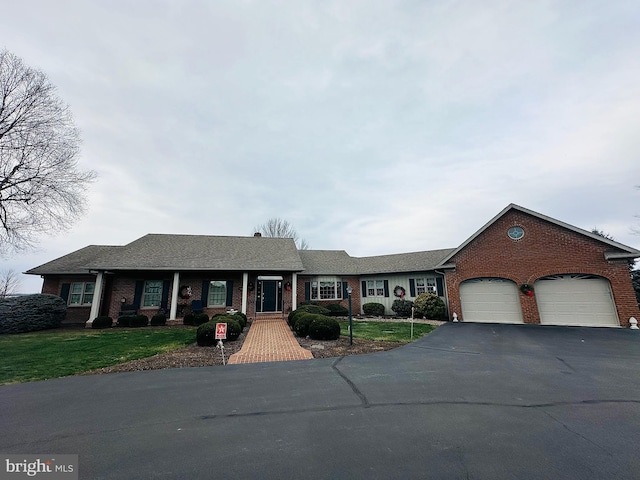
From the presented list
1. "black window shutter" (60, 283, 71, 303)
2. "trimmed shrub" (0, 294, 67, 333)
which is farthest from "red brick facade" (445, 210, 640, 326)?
"black window shutter" (60, 283, 71, 303)

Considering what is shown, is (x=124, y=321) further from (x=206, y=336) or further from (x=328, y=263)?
(x=328, y=263)

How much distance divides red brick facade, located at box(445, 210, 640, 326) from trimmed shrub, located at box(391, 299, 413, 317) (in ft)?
10.9

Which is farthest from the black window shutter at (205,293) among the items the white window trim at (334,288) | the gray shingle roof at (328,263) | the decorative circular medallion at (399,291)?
the decorative circular medallion at (399,291)

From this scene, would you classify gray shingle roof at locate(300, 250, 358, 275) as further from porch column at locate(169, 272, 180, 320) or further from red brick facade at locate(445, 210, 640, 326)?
porch column at locate(169, 272, 180, 320)

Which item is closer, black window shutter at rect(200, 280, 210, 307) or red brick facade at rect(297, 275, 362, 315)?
black window shutter at rect(200, 280, 210, 307)

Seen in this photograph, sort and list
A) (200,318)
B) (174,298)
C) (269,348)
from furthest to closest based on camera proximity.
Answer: (174,298) → (200,318) → (269,348)

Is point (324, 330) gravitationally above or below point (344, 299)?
below

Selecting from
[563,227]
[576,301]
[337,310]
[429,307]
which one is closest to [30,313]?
[337,310]

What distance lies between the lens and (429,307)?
16.4 meters

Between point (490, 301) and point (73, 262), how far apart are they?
2724 centimetres

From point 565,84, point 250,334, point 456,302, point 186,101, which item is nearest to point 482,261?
point 456,302

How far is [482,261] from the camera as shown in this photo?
1501 centimetres

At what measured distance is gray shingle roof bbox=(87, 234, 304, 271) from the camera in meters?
16.2

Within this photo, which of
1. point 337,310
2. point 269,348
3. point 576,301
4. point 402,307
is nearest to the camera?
point 269,348
